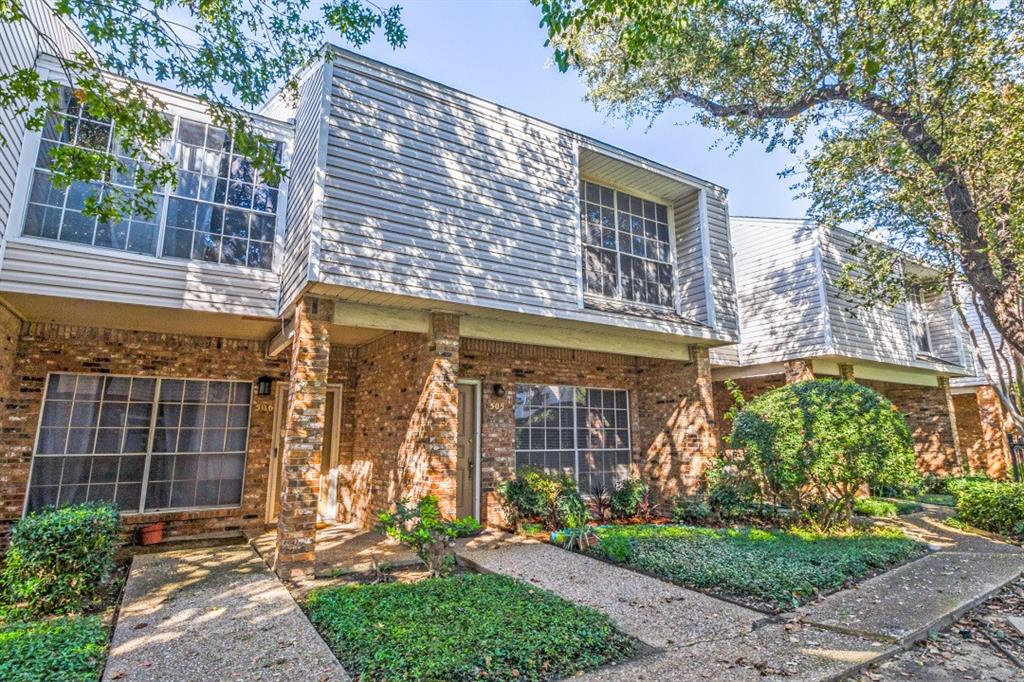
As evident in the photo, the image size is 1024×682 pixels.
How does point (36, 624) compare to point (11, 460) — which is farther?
point (11, 460)

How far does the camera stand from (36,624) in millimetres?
4348

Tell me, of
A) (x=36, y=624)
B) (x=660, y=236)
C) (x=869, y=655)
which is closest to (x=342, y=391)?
(x=36, y=624)

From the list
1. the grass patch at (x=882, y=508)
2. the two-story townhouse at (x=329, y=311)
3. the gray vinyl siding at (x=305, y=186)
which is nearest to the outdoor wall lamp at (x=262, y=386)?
the two-story townhouse at (x=329, y=311)

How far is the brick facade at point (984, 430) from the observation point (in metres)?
15.8

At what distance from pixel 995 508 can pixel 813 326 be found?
Answer: 4.32 meters

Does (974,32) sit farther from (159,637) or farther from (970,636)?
(159,637)

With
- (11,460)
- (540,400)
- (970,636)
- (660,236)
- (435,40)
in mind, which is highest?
(435,40)

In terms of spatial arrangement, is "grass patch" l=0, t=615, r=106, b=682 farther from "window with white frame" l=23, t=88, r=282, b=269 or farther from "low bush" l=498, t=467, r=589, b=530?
"low bush" l=498, t=467, r=589, b=530

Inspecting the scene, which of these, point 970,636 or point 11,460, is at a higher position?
point 11,460

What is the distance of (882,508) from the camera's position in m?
10.0

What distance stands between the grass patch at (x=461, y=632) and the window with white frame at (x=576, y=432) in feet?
14.7

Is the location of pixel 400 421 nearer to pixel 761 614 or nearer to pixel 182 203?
pixel 182 203

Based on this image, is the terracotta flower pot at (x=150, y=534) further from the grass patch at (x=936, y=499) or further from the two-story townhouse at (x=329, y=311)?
the grass patch at (x=936, y=499)

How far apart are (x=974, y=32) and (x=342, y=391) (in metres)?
10.3
